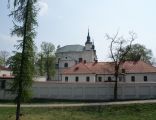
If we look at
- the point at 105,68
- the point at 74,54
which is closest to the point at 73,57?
the point at 74,54

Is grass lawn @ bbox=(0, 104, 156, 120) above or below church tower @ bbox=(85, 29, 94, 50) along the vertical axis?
below

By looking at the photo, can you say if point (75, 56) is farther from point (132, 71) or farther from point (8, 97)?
point (8, 97)

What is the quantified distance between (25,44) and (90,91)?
17.0m

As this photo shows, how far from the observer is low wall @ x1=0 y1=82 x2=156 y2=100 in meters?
39.2

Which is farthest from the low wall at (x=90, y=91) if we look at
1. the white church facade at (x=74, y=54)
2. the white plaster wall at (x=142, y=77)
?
the white church facade at (x=74, y=54)

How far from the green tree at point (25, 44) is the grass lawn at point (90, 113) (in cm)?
306

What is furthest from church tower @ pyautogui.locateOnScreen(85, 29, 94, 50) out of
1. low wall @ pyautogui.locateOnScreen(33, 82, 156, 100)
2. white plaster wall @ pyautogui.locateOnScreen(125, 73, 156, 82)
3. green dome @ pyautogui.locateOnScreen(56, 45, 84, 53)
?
low wall @ pyautogui.locateOnScreen(33, 82, 156, 100)

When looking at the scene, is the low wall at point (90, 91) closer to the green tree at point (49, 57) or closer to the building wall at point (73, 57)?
the green tree at point (49, 57)

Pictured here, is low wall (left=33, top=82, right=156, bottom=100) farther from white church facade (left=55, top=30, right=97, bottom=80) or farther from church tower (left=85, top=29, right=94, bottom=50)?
church tower (left=85, top=29, right=94, bottom=50)

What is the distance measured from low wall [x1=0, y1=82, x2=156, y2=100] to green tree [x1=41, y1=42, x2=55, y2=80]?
126ft

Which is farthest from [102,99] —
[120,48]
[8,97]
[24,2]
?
[24,2]

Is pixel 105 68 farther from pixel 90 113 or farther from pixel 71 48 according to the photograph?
pixel 71 48

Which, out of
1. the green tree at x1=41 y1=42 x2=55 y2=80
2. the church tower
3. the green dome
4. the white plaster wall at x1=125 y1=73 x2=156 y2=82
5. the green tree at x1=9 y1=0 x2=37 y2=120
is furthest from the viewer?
the green dome

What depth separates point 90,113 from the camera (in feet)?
97.0
